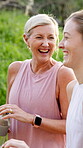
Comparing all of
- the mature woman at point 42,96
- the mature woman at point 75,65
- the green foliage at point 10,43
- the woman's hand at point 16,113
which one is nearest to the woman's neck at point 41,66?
the mature woman at point 42,96

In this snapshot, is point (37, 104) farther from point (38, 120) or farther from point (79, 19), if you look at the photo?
point (79, 19)

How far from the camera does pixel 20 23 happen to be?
1005cm

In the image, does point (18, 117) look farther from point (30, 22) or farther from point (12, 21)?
point (12, 21)

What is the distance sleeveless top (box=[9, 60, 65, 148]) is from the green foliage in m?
2.60

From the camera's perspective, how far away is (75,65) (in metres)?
2.04

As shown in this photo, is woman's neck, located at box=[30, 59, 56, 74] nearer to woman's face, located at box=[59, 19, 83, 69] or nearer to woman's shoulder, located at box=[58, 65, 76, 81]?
woman's shoulder, located at box=[58, 65, 76, 81]

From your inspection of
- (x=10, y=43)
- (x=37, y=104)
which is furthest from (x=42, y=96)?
(x=10, y=43)

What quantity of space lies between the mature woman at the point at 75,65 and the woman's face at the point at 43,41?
0.46 m

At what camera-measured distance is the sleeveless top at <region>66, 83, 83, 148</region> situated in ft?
6.49

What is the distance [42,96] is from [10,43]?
5701 millimetres

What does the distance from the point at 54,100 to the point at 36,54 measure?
0.35m

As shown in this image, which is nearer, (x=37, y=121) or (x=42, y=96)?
(x=37, y=121)

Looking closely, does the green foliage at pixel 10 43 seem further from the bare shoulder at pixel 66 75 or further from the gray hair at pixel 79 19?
the gray hair at pixel 79 19

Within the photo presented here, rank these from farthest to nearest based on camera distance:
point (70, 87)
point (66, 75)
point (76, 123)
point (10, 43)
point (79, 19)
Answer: point (10, 43) → point (66, 75) → point (70, 87) → point (79, 19) → point (76, 123)
